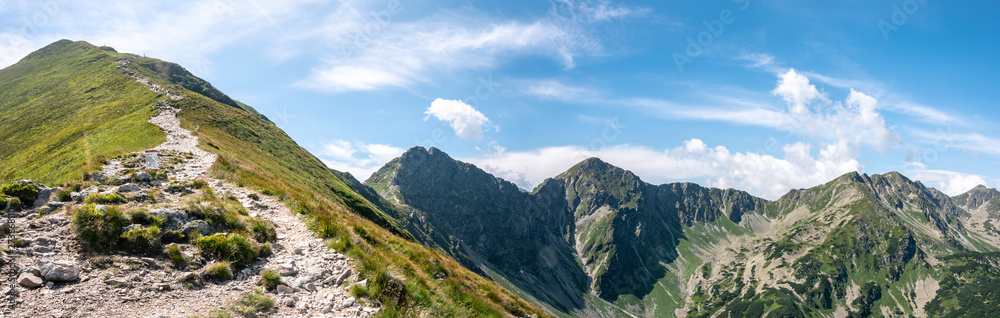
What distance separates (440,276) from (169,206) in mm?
12357

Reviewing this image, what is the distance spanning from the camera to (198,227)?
15500 millimetres

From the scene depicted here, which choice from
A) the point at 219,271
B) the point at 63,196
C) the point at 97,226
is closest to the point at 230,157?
the point at 63,196

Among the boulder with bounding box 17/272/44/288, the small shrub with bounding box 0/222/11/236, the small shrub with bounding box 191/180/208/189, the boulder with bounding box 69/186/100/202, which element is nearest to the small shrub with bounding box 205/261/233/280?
the boulder with bounding box 17/272/44/288

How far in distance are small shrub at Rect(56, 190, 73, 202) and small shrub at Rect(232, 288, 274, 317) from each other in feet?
38.8

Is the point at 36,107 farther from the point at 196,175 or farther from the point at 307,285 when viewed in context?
the point at 307,285

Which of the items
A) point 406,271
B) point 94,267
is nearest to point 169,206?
point 94,267

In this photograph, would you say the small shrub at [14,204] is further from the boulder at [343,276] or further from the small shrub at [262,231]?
the boulder at [343,276]

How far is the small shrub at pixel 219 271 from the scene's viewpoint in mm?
12562

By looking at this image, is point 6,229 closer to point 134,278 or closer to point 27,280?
point 27,280

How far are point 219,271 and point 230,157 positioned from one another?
3562cm

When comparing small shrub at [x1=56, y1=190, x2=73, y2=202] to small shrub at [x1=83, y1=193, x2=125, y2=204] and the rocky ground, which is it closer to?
the rocky ground

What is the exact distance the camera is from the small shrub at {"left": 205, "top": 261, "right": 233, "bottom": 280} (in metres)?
12.6

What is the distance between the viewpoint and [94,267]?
37.1ft

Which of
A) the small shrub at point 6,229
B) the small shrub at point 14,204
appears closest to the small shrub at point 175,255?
the small shrub at point 6,229
